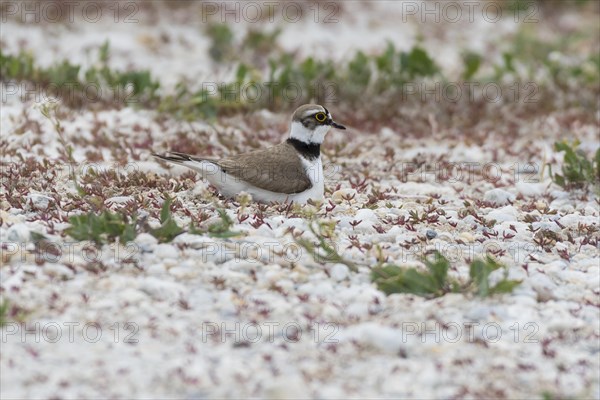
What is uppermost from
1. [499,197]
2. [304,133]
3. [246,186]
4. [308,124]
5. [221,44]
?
[221,44]

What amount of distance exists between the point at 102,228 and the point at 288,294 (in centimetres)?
179

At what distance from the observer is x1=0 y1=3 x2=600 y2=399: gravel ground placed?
604cm

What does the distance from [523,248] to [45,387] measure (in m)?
4.61

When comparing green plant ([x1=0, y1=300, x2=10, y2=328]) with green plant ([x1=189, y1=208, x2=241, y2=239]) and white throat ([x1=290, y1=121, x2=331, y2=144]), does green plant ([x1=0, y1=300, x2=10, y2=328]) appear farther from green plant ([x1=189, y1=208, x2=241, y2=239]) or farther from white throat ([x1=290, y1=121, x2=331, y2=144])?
white throat ([x1=290, y1=121, x2=331, y2=144])

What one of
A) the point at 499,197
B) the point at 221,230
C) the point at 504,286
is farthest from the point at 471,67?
the point at 504,286

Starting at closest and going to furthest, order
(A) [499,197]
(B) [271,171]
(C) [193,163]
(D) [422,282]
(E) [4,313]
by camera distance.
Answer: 1. (E) [4,313]
2. (D) [422,282]
3. (C) [193,163]
4. (B) [271,171]
5. (A) [499,197]

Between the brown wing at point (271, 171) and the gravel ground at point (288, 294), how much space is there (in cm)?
33

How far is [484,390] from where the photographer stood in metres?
5.98

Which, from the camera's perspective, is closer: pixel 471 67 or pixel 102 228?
pixel 102 228

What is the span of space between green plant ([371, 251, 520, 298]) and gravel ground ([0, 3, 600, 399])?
8cm

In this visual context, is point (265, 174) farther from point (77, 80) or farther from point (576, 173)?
point (77, 80)

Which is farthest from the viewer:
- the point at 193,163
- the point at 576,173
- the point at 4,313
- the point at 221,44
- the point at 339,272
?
the point at 221,44

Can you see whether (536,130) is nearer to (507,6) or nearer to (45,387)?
(507,6)

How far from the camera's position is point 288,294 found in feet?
23.5
